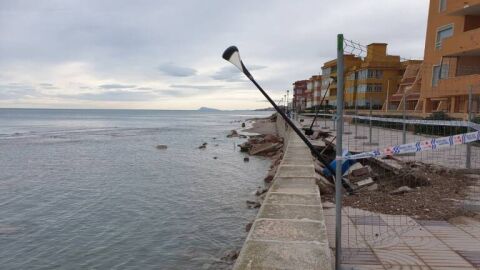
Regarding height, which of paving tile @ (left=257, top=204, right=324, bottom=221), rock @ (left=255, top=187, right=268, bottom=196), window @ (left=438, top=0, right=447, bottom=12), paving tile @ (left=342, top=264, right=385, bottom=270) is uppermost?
window @ (left=438, top=0, right=447, bottom=12)

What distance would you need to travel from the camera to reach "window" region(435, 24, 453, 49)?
2485cm

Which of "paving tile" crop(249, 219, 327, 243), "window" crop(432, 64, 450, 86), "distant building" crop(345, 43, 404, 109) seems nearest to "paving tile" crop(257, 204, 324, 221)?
"paving tile" crop(249, 219, 327, 243)

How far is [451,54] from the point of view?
23.0 meters

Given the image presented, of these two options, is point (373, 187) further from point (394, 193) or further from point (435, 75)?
point (435, 75)

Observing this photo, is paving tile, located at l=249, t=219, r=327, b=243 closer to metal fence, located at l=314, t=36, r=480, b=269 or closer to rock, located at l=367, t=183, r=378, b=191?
metal fence, located at l=314, t=36, r=480, b=269

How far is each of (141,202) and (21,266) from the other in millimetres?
5166

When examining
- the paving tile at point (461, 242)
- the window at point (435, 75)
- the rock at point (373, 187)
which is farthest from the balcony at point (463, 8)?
the paving tile at point (461, 242)

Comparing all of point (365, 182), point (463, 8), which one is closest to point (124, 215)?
point (365, 182)

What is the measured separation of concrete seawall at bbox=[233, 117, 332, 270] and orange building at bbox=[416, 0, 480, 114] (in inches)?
679

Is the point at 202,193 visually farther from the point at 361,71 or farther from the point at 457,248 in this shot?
the point at 361,71

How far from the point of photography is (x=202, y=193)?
45.5 feet

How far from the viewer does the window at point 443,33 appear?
24852 millimetres

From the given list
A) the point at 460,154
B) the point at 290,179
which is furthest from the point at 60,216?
the point at 460,154

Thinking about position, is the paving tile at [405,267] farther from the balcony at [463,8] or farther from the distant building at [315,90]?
the distant building at [315,90]
